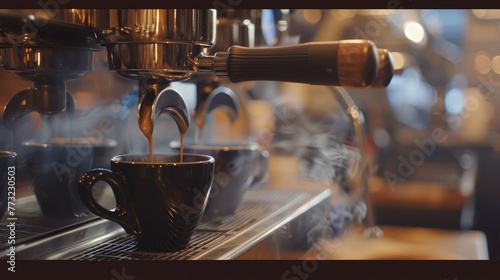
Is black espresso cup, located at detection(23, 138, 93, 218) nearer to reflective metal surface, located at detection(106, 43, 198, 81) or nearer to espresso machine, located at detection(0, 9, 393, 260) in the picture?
espresso machine, located at detection(0, 9, 393, 260)

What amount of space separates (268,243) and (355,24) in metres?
1.85

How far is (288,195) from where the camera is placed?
863 millimetres

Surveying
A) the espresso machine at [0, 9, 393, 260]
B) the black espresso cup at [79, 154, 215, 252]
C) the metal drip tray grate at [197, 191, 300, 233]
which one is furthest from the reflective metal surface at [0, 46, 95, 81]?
the metal drip tray grate at [197, 191, 300, 233]

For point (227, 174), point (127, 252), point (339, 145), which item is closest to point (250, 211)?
point (227, 174)

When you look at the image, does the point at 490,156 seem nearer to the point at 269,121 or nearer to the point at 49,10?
the point at 269,121

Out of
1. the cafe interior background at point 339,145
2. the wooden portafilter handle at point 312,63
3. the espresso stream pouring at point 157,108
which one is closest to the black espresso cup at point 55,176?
the cafe interior background at point 339,145

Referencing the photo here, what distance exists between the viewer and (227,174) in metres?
0.70

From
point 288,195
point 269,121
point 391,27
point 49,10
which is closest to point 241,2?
point 49,10

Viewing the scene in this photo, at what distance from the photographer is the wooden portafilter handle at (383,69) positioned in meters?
0.46

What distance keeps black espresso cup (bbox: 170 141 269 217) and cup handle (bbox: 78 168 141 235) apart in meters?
0.17

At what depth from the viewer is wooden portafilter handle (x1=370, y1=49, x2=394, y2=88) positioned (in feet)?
1.50

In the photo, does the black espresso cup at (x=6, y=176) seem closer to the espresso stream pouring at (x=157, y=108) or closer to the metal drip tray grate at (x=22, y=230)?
the metal drip tray grate at (x=22, y=230)

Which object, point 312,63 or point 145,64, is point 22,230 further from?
point 312,63
